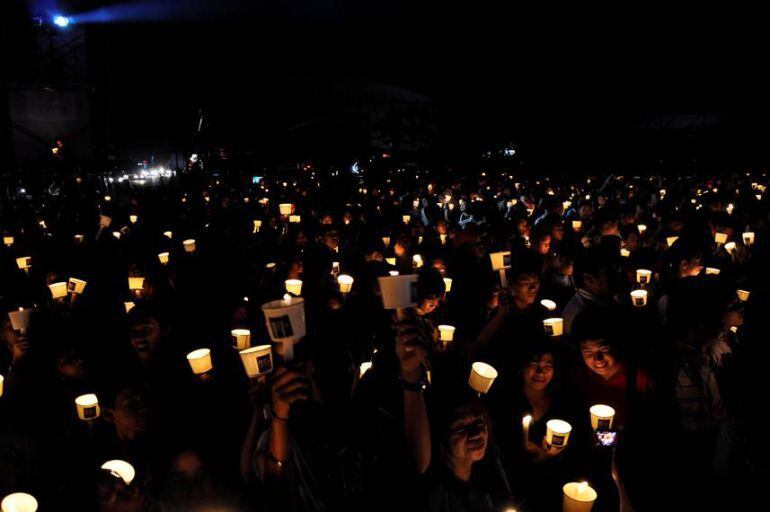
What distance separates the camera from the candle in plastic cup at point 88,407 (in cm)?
354

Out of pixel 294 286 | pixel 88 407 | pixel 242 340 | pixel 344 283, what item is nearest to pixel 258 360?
pixel 242 340

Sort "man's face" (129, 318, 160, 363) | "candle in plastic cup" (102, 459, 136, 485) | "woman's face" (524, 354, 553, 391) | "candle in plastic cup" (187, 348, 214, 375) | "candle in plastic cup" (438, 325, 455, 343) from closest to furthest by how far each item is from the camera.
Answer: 1. "candle in plastic cup" (102, 459, 136, 485)
2. "woman's face" (524, 354, 553, 391)
3. "candle in plastic cup" (187, 348, 214, 375)
4. "man's face" (129, 318, 160, 363)
5. "candle in plastic cup" (438, 325, 455, 343)

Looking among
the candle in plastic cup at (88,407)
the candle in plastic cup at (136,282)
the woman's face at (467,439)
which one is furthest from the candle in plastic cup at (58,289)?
the woman's face at (467,439)

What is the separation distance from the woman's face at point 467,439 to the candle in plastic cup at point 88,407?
2526 millimetres

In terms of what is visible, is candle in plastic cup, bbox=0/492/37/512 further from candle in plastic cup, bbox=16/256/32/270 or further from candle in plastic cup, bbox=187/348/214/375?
candle in plastic cup, bbox=16/256/32/270

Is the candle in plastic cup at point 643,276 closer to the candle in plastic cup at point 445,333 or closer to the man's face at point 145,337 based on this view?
the candle in plastic cup at point 445,333

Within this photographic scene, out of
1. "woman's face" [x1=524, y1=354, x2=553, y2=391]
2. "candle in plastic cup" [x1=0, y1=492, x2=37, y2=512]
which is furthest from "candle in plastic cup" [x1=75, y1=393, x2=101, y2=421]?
"woman's face" [x1=524, y1=354, x2=553, y2=391]

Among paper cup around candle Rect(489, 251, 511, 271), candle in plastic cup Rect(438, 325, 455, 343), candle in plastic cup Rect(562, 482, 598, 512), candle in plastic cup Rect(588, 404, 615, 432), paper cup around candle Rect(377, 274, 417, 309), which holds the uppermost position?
paper cup around candle Rect(377, 274, 417, 309)

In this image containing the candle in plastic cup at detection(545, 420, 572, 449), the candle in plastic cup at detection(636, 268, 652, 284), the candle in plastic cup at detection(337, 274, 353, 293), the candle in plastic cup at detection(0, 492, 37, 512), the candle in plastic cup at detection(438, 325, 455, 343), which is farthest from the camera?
the candle in plastic cup at detection(636, 268, 652, 284)

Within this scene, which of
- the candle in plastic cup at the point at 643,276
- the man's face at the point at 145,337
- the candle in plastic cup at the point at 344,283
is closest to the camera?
the man's face at the point at 145,337

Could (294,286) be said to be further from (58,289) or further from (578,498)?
(578,498)

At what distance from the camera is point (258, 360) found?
2.21 meters

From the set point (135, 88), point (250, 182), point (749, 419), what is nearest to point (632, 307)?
point (749, 419)

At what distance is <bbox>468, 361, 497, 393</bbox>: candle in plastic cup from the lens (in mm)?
3290
